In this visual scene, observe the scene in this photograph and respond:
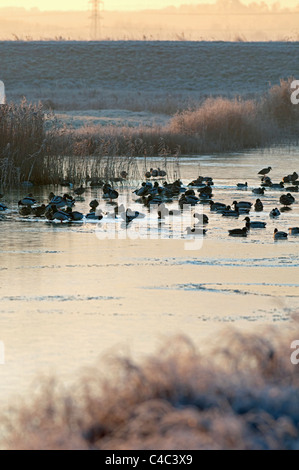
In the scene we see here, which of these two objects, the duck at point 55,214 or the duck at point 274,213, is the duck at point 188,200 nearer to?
the duck at point 274,213

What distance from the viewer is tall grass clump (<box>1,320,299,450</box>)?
4.88 meters

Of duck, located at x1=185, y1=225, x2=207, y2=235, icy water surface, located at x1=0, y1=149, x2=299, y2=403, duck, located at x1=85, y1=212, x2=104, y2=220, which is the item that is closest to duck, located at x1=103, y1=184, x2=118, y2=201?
icy water surface, located at x1=0, y1=149, x2=299, y2=403

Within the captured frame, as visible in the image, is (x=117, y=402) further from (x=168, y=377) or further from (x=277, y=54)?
(x=277, y=54)

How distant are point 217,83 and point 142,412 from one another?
71044 mm

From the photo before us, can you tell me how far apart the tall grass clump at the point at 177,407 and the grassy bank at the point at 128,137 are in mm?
14004

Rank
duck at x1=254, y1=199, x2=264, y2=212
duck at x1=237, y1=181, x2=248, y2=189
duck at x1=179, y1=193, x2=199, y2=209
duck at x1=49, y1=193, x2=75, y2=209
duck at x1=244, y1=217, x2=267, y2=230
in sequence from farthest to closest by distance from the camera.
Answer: duck at x1=237, y1=181, x2=248, y2=189 → duck at x1=179, y1=193, x2=199, y2=209 → duck at x1=254, y1=199, x2=264, y2=212 → duck at x1=49, y1=193, x2=75, y2=209 → duck at x1=244, y1=217, x2=267, y2=230

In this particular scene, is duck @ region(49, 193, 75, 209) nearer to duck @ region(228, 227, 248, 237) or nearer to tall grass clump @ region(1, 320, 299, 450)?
duck @ region(228, 227, 248, 237)

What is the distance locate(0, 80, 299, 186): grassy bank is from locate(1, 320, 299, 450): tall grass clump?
1400 cm

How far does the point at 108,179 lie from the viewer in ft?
73.9

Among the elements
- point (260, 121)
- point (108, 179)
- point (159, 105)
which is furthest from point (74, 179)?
Answer: point (159, 105)

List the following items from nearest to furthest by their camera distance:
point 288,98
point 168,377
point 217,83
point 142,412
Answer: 1. point 142,412
2. point 168,377
3. point 288,98
4. point 217,83

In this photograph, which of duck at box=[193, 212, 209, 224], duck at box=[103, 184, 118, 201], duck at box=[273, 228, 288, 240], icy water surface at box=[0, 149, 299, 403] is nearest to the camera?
icy water surface at box=[0, 149, 299, 403]

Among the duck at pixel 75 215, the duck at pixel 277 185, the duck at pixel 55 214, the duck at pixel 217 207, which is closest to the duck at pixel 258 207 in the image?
the duck at pixel 217 207

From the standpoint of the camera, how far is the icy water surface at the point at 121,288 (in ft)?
25.2
